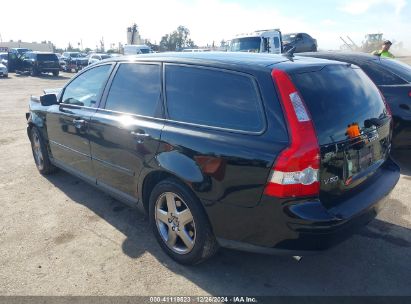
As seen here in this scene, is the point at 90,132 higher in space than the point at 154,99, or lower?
lower

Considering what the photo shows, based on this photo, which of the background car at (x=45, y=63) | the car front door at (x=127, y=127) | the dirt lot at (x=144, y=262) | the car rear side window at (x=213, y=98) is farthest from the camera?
the background car at (x=45, y=63)

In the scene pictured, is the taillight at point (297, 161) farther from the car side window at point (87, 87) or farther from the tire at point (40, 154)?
the tire at point (40, 154)

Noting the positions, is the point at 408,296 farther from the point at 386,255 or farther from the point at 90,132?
the point at 90,132

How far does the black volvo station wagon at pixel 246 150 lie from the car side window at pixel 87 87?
1.16 feet

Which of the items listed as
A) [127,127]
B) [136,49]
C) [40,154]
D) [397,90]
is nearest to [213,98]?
[127,127]

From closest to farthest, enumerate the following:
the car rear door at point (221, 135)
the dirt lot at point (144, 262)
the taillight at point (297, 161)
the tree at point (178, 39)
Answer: the taillight at point (297, 161)
the car rear door at point (221, 135)
the dirt lot at point (144, 262)
the tree at point (178, 39)

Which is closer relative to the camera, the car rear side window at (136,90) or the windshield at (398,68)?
the car rear side window at (136,90)

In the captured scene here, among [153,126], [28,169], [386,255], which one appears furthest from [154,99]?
[28,169]

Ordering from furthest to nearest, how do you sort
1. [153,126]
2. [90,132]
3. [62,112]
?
[62,112], [90,132], [153,126]

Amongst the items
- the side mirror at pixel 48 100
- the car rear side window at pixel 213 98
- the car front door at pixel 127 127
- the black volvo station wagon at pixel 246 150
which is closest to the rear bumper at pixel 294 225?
the black volvo station wagon at pixel 246 150

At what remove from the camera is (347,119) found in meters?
2.58

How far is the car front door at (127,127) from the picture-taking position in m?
3.16

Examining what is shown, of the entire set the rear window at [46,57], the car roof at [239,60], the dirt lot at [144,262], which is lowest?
the dirt lot at [144,262]

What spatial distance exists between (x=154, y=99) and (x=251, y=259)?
1.69 metres
